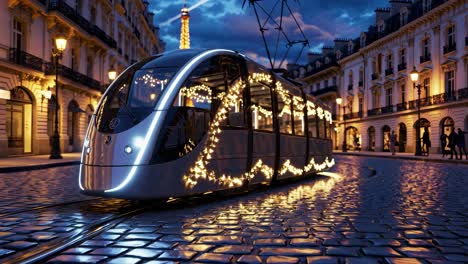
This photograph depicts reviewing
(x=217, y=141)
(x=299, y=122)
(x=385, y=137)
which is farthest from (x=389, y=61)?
(x=217, y=141)

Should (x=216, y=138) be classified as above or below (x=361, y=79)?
below

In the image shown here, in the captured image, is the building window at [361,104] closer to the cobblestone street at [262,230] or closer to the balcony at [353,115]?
the balcony at [353,115]

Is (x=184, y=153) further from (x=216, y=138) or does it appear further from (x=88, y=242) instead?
(x=88, y=242)

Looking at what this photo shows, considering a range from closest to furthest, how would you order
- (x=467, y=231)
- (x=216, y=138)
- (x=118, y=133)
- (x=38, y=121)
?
1. (x=467, y=231)
2. (x=118, y=133)
3. (x=216, y=138)
4. (x=38, y=121)

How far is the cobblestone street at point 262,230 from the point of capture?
155 inches

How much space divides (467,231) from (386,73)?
3997 centimetres

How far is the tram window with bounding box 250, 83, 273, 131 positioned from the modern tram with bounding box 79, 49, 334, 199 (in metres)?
0.02

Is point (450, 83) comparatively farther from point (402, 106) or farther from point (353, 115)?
point (353, 115)

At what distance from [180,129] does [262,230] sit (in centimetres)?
211

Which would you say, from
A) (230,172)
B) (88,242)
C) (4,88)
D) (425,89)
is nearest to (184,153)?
(230,172)

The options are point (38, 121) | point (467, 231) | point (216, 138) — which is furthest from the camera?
point (38, 121)

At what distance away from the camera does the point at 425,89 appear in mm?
36562

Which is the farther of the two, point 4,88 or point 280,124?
point 4,88

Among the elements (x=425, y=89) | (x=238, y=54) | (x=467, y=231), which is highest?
(x=425, y=89)
